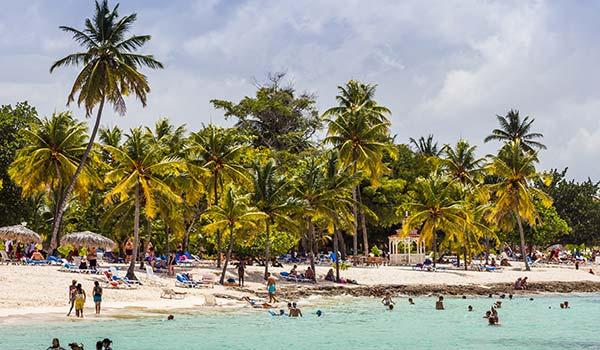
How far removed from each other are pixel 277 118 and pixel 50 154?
116 feet

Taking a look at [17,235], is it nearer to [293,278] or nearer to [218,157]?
[218,157]

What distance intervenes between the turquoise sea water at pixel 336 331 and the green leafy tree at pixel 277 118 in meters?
37.8

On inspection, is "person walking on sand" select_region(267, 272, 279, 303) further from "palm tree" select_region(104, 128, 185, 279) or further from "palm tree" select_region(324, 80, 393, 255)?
"palm tree" select_region(324, 80, 393, 255)

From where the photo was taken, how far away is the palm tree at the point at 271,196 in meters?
43.2

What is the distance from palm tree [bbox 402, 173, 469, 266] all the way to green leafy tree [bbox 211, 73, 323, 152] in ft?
70.8

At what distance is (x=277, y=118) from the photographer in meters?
76.2

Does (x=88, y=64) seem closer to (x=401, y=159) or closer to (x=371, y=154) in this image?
(x=371, y=154)

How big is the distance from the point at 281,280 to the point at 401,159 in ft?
101

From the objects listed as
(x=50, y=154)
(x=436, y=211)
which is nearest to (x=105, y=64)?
(x=50, y=154)

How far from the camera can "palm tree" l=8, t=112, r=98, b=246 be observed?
43.2m

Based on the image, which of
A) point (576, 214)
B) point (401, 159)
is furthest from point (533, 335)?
point (576, 214)

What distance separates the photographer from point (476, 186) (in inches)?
2488

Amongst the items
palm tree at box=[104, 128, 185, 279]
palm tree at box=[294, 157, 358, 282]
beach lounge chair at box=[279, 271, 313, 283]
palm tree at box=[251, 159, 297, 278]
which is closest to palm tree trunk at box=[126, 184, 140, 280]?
palm tree at box=[104, 128, 185, 279]

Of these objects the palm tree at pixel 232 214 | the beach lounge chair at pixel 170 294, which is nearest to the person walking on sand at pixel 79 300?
the beach lounge chair at pixel 170 294
